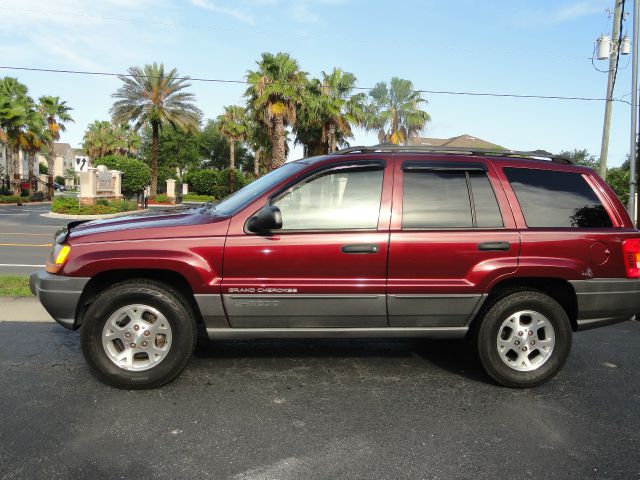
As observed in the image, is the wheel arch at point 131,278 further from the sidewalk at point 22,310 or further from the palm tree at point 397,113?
the palm tree at point 397,113

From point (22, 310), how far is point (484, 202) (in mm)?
5167

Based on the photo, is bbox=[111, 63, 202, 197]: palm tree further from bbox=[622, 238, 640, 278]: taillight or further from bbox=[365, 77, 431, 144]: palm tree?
bbox=[622, 238, 640, 278]: taillight

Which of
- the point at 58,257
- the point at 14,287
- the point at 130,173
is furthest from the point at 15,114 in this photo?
the point at 58,257

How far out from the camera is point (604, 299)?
4230 mm

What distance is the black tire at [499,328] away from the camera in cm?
414

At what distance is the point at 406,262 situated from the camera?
4.02 meters

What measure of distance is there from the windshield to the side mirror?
0.28 meters

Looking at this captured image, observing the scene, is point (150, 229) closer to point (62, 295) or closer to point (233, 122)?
point (62, 295)

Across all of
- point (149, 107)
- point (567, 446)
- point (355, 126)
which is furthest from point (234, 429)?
point (149, 107)

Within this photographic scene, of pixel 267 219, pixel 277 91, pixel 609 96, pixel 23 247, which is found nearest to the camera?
pixel 267 219

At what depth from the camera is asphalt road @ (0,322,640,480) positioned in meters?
2.95

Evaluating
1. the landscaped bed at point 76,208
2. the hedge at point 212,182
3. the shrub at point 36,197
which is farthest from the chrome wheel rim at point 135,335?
the hedge at point 212,182

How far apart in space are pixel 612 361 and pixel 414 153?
2.68 metres

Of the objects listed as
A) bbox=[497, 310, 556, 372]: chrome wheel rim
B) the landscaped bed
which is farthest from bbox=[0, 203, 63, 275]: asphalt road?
bbox=[497, 310, 556, 372]: chrome wheel rim
